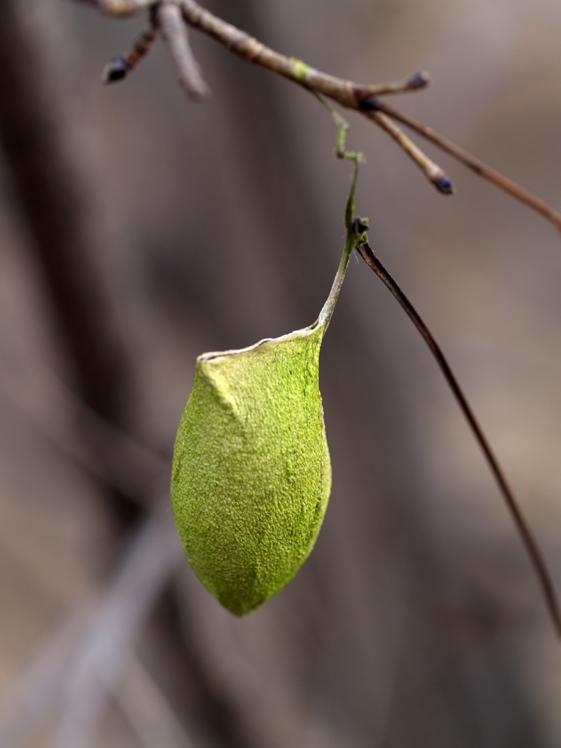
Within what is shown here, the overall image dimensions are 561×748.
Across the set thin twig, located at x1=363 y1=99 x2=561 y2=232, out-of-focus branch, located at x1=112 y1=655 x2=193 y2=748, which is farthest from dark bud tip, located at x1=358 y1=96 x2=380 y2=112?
out-of-focus branch, located at x1=112 y1=655 x2=193 y2=748

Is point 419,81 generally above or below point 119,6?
below

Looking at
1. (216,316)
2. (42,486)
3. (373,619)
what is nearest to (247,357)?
(216,316)

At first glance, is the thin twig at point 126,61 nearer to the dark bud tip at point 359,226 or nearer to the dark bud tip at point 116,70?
the dark bud tip at point 116,70

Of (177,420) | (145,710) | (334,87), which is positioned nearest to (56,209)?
(177,420)

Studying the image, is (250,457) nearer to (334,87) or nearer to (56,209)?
(334,87)

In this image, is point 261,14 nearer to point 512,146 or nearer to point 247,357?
point 247,357

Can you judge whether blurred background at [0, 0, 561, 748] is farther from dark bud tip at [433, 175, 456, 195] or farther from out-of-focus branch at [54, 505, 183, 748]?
dark bud tip at [433, 175, 456, 195]
